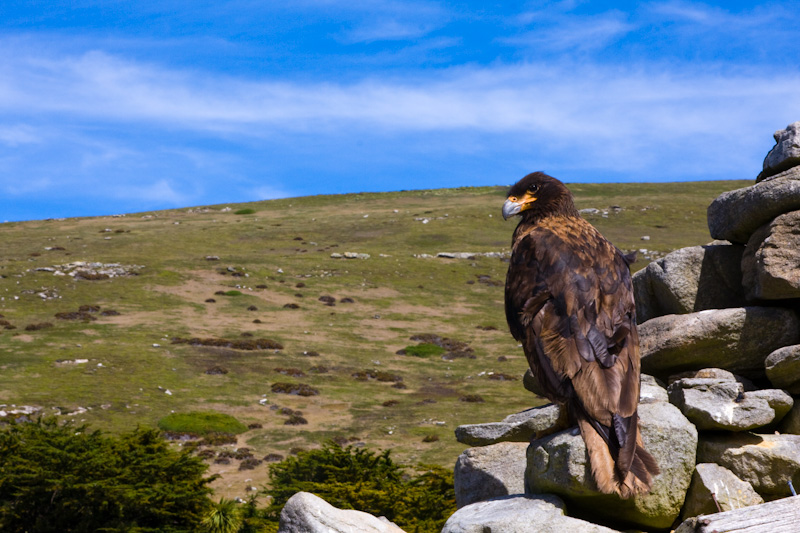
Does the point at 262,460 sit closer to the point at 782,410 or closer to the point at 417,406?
the point at 417,406

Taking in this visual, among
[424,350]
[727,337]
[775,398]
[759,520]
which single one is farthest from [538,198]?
[424,350]

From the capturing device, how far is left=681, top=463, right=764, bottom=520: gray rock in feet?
28.4

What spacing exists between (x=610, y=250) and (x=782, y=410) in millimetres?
3294

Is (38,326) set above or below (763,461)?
below

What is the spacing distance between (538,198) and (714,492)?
4.00 m

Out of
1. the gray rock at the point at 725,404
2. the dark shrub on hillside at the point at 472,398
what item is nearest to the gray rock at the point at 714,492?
the gray rock at the point at 725,404

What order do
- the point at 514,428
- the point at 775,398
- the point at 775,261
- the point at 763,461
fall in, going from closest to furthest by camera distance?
1. the point at 763,461
2. the point at 775,398
3. the point at 775,261
4. the point at 514,428

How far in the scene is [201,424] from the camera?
39.3 metres

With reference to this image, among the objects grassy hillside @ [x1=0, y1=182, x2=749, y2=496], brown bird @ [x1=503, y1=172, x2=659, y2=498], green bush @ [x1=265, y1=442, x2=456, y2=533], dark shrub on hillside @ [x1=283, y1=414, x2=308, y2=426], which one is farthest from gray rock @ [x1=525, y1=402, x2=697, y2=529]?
dark shrub on hillside @ [x1=283, y1=414, x2=308, y2=426]

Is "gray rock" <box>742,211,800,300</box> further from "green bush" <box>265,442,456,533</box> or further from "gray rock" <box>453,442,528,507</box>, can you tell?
"green bush" <box>265,442,456,533</box>

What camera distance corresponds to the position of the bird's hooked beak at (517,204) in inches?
378

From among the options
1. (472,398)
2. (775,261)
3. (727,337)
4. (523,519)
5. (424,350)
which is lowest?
(472,398)

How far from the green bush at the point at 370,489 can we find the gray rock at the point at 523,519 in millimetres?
11629

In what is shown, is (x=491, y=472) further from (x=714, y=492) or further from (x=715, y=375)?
(x=715, y=375)
